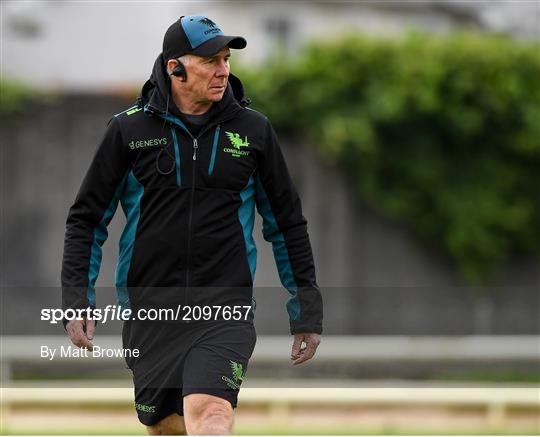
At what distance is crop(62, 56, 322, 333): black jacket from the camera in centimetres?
423

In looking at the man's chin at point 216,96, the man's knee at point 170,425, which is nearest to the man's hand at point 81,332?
the man's knee at point 170,425

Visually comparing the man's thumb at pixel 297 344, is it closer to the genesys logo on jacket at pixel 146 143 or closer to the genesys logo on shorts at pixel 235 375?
the genesys logo on shorts at pixel 235 375

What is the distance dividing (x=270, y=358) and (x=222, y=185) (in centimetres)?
799

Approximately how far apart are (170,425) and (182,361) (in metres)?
0.33

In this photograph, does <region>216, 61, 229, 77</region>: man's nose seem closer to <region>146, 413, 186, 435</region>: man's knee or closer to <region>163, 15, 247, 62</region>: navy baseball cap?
<region>163, 15, 247, 62</region>: navy baseball cap

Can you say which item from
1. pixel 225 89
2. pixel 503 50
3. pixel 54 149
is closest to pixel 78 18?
pixel 54 149

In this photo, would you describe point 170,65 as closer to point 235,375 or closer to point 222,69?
point 222,69

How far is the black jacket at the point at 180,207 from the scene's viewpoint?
423 centimetres

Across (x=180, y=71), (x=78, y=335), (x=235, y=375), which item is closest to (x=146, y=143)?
(x=180, y=71)

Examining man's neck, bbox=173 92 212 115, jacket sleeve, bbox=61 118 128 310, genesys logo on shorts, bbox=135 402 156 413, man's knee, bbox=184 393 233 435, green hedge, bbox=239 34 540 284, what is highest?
man's neck, bbox=173 92 212 115

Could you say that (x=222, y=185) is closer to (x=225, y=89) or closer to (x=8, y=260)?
(x=225, y=89)

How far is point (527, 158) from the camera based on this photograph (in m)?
16.3

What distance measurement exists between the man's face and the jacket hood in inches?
2.4

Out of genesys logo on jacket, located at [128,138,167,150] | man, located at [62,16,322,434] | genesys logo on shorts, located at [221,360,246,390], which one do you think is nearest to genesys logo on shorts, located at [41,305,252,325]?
man, located at [62,16,322,434]
